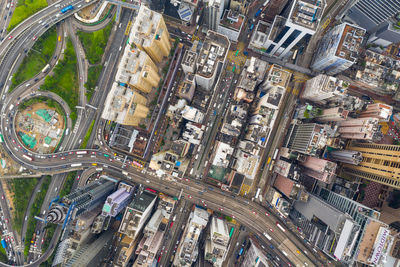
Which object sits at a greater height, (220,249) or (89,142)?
(89,142)

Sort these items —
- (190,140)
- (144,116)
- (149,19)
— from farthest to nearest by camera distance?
(144,116), (190,140), (149,19)

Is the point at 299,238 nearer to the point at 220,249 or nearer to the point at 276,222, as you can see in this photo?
the point at 276,222

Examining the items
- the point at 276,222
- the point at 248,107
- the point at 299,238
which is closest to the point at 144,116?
the point at 248,107

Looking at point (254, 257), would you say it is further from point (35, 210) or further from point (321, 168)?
point (35, 210)

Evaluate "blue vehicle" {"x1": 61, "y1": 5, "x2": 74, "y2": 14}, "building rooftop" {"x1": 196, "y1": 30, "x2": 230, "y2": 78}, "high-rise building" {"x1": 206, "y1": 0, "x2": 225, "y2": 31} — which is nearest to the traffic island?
"blue vehicle" {"x1": 61, "y1": 5, "x2": 74, "y2": 14}

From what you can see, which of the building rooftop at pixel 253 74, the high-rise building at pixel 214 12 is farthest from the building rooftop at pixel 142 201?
the high-rise building at pixel 214 12

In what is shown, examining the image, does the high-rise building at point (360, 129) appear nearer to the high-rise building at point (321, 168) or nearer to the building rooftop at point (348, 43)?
the high-rise building at point (321, 168)
